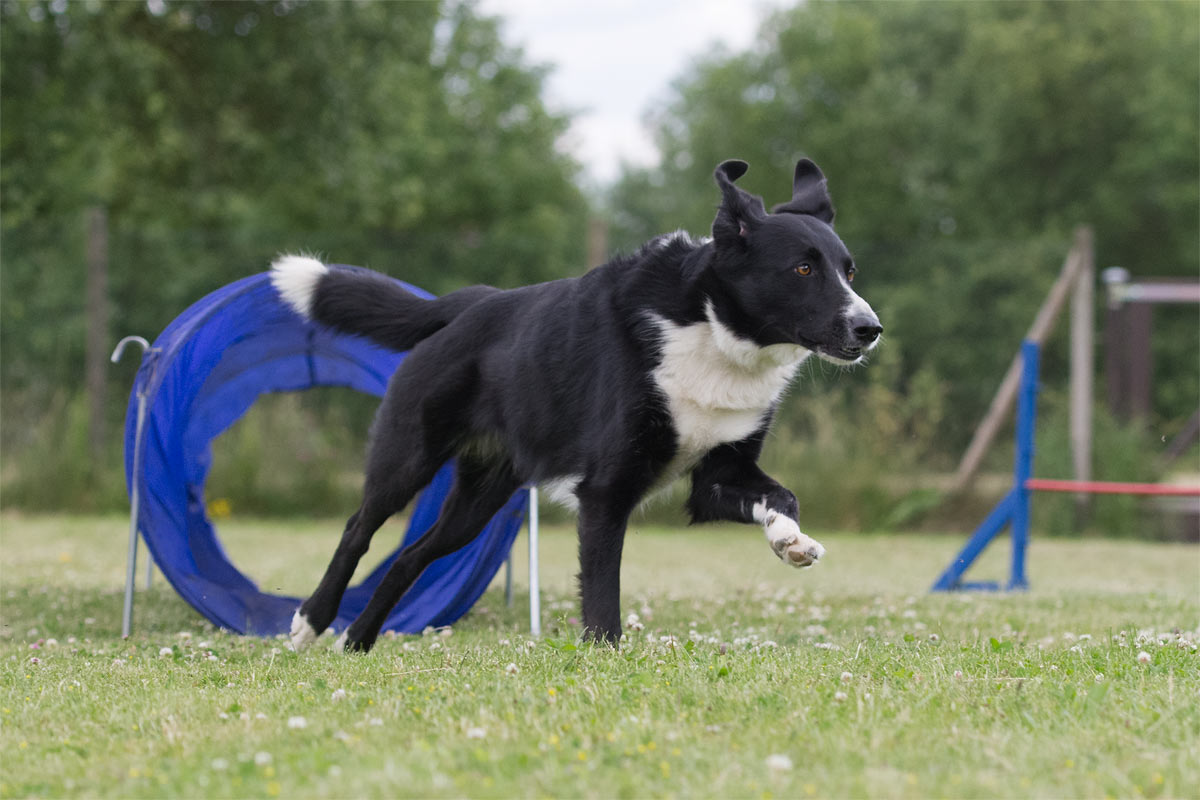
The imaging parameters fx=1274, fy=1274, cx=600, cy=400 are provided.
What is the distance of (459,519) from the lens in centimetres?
491

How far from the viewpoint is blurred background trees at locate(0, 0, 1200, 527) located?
12188 mm

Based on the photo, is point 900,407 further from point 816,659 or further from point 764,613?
point 816,659

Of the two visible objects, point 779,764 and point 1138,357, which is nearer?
point 779,764

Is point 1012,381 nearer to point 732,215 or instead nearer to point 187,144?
point 732,215

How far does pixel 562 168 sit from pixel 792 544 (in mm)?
24998

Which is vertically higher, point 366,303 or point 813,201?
point 813,201

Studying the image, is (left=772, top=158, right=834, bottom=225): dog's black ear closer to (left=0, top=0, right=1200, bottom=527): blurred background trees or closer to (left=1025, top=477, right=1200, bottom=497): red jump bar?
(left=0, top=0, right=1200, bottom=527): blurred background trees

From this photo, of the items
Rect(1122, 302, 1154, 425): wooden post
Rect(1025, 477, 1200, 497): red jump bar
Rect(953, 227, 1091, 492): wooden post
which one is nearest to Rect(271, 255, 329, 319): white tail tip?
Rect(1025, 477, 1200, 497): red jump bar

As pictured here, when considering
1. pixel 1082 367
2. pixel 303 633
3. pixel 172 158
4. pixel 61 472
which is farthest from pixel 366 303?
pixel 172 158

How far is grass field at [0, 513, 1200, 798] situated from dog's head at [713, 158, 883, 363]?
1.01 m

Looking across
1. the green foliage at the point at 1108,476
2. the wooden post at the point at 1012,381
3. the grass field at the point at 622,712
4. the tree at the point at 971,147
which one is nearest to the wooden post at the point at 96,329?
the tree at the point at 971,147

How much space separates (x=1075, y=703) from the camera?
9.77 feet

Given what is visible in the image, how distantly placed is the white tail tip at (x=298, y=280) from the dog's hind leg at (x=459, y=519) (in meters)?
0.92

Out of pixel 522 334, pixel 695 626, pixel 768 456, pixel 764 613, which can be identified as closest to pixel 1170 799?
pixel 522 334
